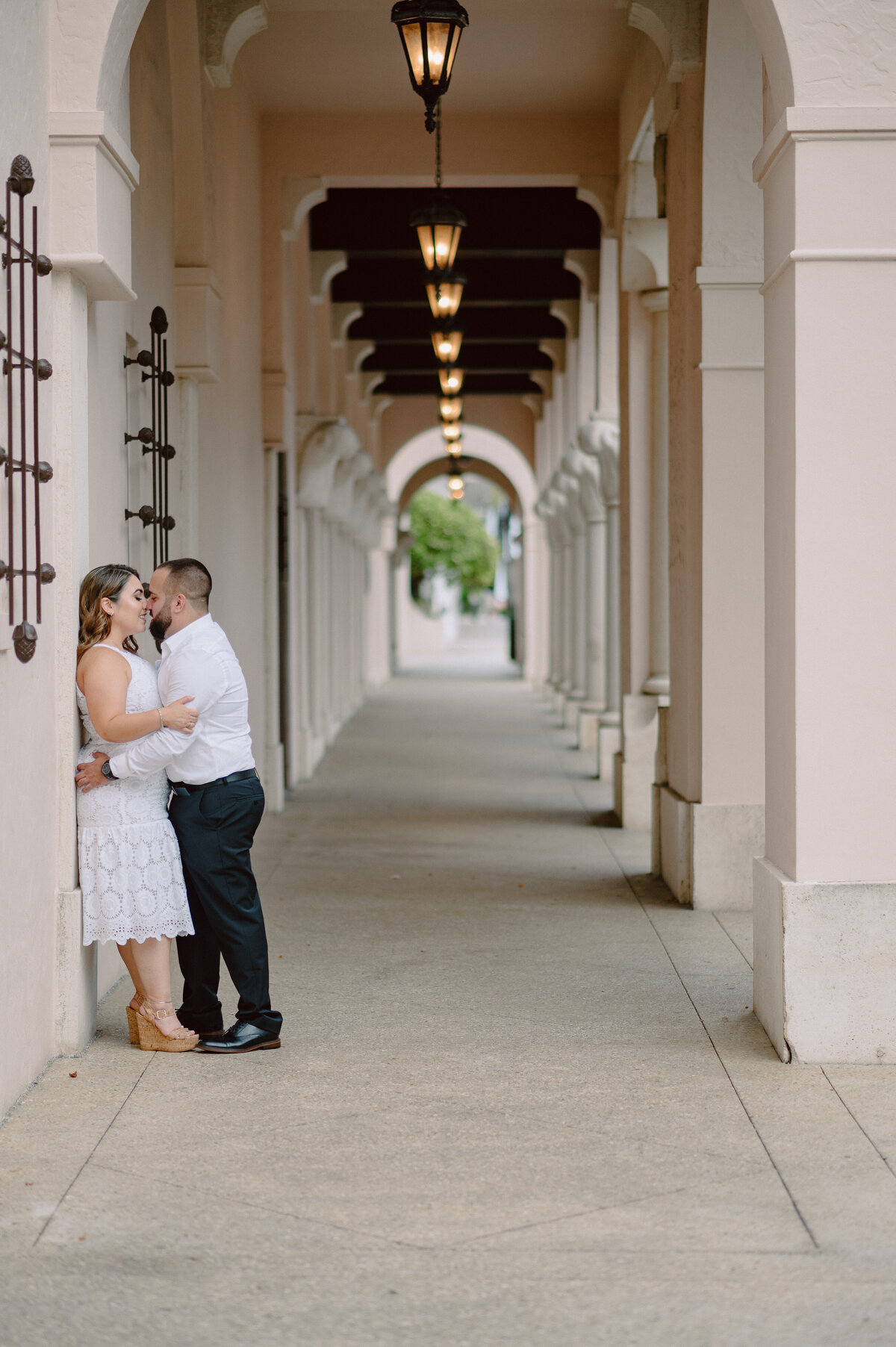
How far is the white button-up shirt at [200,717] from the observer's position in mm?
5090

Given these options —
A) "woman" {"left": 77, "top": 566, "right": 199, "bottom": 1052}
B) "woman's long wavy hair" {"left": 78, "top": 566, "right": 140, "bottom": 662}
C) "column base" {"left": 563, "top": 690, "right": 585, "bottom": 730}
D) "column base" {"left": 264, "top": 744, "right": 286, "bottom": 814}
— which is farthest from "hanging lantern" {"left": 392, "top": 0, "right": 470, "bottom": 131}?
"column base" {"left": 563, "top": 690, "right": 585, "bottom": 730}

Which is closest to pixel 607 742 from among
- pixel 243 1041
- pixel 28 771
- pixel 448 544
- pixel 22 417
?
pixel 243 1041

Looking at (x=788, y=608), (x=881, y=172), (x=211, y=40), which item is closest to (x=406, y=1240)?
(x=788, y=608)

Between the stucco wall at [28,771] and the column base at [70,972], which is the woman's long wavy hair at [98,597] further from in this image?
the column base at [70,972]

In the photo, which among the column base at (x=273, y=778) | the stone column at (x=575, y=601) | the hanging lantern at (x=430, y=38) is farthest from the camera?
the stone column at (x=575, y=601)

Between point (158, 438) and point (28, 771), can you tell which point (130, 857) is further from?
point (158, 438)

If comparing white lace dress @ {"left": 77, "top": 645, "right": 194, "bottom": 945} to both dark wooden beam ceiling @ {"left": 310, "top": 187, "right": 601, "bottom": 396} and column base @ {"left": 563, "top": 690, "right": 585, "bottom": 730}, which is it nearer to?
dark wooden beam ceiling @ {"left": 310, "top": 187, "right": 601, "bottom": 396}

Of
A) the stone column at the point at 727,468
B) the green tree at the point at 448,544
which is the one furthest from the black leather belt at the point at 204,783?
the green tree at the point at 448,544

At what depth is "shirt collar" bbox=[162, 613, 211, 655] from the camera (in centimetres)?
518

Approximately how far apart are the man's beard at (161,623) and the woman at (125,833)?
0.07 meters

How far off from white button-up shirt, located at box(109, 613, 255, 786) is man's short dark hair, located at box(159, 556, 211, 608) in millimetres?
79

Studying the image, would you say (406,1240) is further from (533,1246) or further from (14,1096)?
(14,1096)

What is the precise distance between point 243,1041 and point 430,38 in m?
4.09

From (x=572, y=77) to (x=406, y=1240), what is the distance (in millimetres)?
9154
